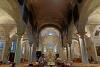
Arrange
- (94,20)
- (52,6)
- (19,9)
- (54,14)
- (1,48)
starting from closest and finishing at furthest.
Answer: (19,9) → (52,6) → (94,20) → (54,14) → (1,48)

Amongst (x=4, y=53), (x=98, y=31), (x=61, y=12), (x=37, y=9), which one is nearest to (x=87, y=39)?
(x=98, y=31)

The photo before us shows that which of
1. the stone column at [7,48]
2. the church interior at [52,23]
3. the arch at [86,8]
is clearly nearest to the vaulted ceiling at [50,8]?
the church interior at [52,23]

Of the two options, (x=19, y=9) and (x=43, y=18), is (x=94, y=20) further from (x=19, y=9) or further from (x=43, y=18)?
(x=19, y=9)

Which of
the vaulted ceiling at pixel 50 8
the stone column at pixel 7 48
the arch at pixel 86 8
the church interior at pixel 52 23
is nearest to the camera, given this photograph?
the arch at pixel 86 8

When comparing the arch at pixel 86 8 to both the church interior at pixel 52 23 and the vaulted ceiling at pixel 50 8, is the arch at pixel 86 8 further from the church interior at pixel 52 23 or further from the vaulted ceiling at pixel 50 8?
the vaulted ceiling at pixel 50 8

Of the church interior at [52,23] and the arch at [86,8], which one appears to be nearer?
the arch at [86,8]

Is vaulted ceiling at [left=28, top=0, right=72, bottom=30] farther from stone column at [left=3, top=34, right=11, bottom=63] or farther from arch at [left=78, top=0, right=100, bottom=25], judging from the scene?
stone column at [left=3, top=34, right=11, bottom=63]

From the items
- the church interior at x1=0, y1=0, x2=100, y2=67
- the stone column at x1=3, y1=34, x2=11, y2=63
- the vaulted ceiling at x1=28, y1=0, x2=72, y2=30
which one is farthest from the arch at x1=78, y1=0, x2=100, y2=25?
the stone column at x1=3, y1=34, x2=11, y2=63

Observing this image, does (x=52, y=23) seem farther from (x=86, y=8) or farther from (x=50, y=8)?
(x=86, y=8)

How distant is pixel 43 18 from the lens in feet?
64.9

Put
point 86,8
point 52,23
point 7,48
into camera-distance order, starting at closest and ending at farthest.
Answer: point 86,8
point 7,48
point 52,23

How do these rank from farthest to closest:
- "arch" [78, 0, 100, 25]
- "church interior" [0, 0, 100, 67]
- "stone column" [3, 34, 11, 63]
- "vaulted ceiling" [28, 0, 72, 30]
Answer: "stone column" [3, 34, 11, 63], "vaulted ceiling" [28, 0, 72, 30], "church interior" [0, 0, 100, 67], "arch" [78, 0, 100, 25]

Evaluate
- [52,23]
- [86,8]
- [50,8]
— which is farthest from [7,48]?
[86,8]

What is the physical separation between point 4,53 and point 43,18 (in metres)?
7.80
